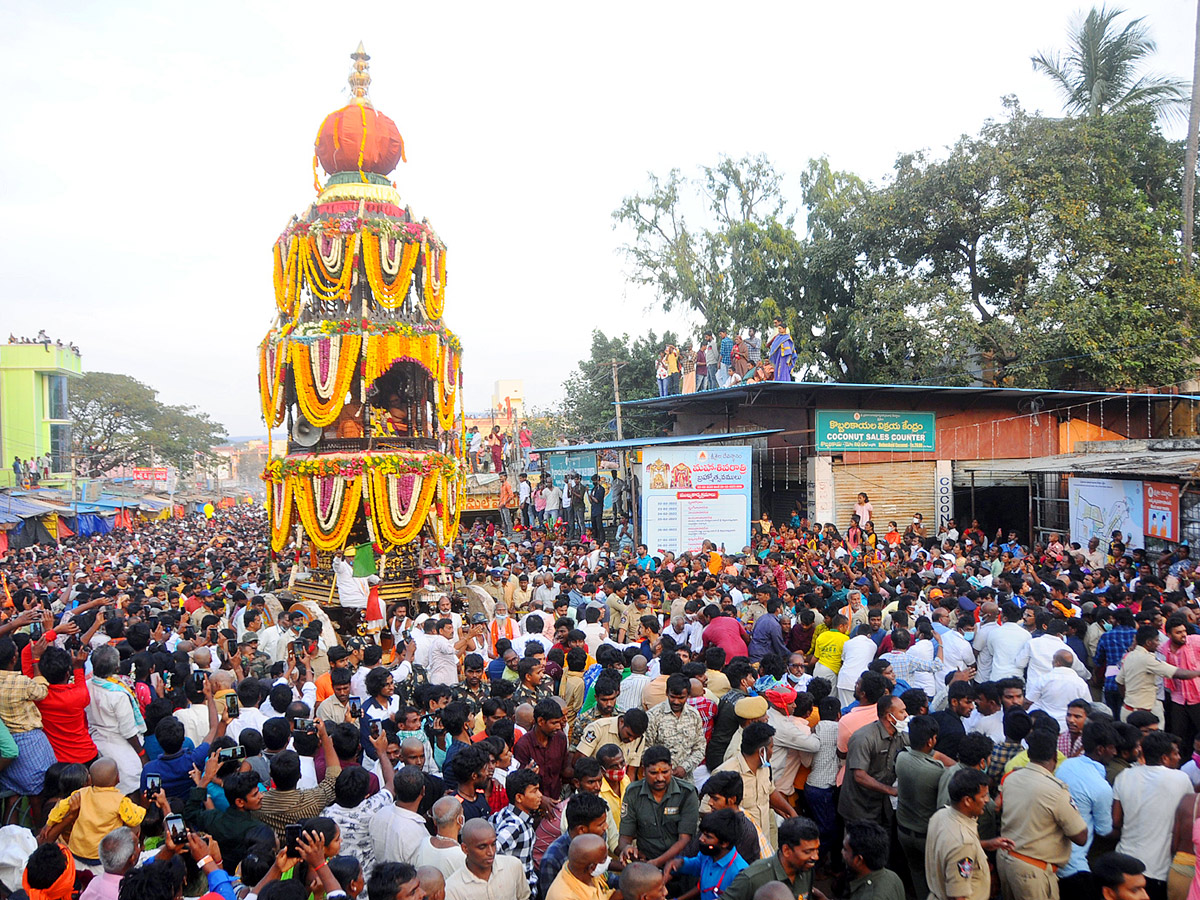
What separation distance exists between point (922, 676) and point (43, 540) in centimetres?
2959

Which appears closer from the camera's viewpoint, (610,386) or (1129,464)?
(1129,464)

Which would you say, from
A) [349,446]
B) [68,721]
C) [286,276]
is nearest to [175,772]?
[68,721]

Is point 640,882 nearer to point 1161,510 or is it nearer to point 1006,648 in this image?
point 1006,648

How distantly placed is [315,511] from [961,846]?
12.4 m

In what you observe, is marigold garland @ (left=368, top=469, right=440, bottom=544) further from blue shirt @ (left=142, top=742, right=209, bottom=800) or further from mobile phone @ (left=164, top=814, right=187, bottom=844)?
mobile phone @ (left=164, top=814, right=187, bottom=844)

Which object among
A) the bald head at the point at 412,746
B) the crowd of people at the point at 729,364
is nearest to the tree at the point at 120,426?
the crowd of people at the point at 729,364

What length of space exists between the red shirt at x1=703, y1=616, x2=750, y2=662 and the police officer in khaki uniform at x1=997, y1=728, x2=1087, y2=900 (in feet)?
10.8

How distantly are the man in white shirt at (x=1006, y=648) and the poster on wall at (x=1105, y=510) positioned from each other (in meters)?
7.80

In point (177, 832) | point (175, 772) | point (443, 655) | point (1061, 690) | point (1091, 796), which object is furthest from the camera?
point (443, 655)

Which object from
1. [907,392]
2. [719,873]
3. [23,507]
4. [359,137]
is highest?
[359,137]

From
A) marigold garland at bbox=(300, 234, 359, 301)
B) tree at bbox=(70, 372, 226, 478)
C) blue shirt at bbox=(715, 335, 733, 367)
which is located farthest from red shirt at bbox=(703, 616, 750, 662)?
tree at bbox=(70, 372, 226, 478)

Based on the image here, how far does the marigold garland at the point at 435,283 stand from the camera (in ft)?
51.2

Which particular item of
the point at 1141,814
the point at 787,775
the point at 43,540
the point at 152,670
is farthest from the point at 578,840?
the point at 43,540

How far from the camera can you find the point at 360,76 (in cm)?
1608
